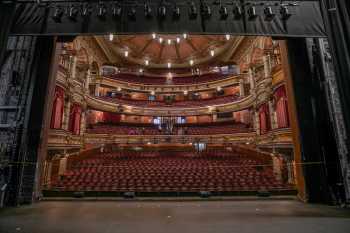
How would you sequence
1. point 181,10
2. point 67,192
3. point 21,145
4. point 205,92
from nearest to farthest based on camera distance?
1. point 181,10
2. point 21,145
3. point 67,192
4. point 205,92

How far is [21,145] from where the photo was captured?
510cm

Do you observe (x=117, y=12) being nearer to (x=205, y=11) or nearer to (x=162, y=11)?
(x=162, y=11)

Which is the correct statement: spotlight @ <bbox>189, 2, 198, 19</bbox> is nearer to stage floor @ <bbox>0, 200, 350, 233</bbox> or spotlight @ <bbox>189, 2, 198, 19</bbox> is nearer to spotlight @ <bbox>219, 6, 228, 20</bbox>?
spotlight @ <bbox>219, 6, 228, 20</bbox>

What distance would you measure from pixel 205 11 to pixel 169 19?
0.81 metres

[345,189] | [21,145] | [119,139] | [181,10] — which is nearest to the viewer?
[181,10]

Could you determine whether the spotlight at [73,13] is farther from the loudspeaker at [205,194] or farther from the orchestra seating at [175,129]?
the orchestra seating at [175,129]

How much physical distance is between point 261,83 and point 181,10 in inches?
346

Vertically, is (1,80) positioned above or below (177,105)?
below

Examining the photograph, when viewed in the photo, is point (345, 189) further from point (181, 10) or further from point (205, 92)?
point (205, 92)

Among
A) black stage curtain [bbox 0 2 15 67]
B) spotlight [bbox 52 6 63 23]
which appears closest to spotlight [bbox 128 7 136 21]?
spotlight [bbox 52 6 63 23]

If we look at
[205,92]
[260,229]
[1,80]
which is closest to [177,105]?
[205,92]

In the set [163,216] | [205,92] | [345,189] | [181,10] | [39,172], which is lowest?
[163,216]

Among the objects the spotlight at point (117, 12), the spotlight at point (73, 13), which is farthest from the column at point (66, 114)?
the spotlight at point (117, 12)

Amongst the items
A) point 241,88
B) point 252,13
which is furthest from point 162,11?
point 241,88
